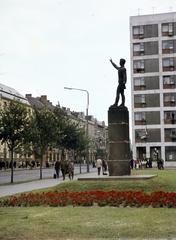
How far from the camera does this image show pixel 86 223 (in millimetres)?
12805

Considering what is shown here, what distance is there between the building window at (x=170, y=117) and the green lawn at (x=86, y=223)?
6147 cm

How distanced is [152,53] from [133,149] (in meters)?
15.7

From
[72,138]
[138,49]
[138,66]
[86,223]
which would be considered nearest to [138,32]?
[138,49]

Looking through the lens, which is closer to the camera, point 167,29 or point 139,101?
point 167,29

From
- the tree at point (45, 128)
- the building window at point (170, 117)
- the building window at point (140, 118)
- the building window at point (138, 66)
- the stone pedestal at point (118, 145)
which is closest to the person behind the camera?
the stone pedestal at point (118, 145)

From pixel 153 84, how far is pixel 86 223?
67151 millimetres

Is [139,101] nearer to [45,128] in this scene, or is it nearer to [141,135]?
[141,135]

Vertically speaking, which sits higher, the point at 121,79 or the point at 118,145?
the point at 121,79

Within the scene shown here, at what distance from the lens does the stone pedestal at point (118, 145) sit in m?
26.1

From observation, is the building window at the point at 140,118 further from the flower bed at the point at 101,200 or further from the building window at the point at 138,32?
the flower bed at the point at 101,200

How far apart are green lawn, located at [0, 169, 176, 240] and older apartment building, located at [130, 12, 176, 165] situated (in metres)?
61.0

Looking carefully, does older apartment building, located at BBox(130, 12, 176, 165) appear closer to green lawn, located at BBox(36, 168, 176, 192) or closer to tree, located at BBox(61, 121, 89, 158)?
tree, located at BBox(61, 121, 89, 158)

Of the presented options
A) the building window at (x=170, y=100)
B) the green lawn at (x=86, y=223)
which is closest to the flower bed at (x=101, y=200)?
the green lawn at (x=86, y=223)

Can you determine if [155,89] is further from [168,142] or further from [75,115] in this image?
[75,115]
